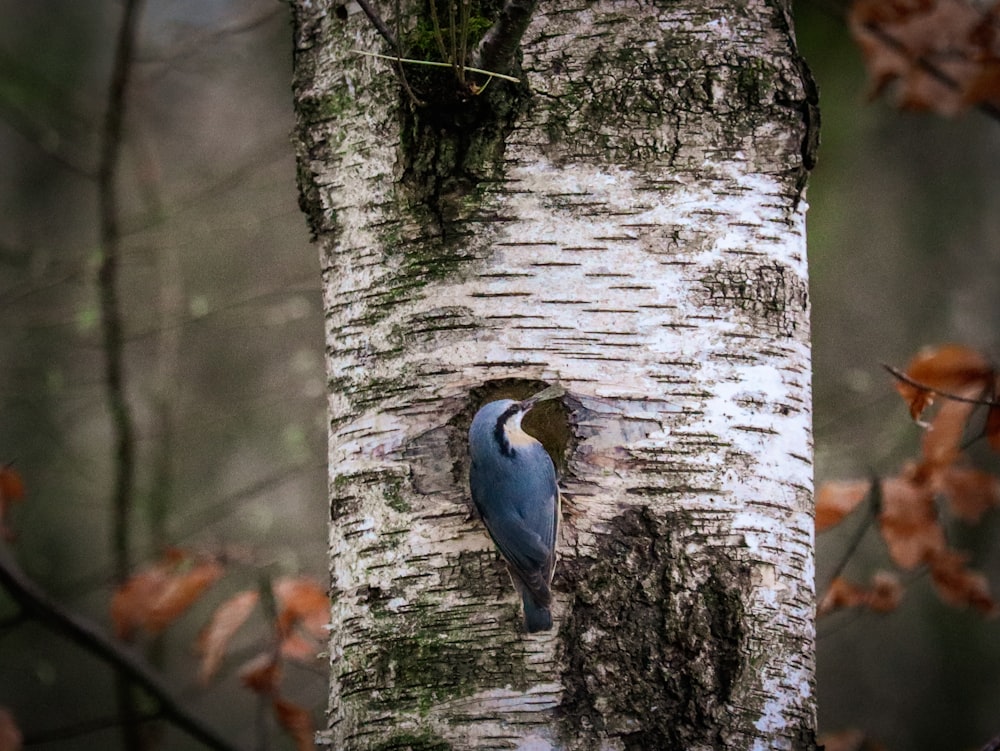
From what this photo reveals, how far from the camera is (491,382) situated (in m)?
1.84

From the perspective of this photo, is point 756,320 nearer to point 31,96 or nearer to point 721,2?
point 721,2

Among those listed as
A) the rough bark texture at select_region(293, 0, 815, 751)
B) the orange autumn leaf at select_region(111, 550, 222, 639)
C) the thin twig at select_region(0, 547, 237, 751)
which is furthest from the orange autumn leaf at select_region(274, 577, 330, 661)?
the rough bark texture at select_region(293, 0, 815, 751)

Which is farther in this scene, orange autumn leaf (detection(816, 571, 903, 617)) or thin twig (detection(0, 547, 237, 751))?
orange autumn leaf (detection(816, 571, 903, 617))

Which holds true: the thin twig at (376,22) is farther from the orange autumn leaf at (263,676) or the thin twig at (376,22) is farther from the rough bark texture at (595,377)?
the orange autumn leaf at (263,676)

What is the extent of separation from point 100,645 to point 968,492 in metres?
2.46

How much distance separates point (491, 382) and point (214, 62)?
3137 millimetres

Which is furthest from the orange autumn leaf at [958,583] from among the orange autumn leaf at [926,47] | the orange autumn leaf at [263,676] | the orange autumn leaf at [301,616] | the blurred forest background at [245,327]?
the orange autumn leaf at [263,676]

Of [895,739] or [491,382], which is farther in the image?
[895,739]

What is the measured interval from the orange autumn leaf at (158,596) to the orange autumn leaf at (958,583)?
6.85 ft

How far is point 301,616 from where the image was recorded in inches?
123

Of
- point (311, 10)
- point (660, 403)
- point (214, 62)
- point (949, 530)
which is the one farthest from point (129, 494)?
point (949, 530)

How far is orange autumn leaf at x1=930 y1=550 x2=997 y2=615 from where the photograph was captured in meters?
3.13

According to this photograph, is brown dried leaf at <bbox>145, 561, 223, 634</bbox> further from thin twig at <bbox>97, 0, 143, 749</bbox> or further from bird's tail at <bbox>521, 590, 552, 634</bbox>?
bird's tail at <bbox>521, 590, 552, 634</bbox>

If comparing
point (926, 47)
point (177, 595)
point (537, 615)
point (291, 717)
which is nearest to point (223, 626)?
point (177, 595)
